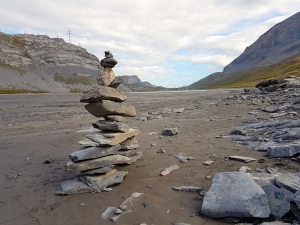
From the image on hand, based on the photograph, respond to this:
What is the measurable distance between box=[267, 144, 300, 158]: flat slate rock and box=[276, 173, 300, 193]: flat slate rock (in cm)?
244

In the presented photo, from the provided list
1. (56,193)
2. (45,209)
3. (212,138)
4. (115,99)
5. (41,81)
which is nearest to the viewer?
(45,209)

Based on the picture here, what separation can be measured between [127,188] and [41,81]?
165299 millimetres

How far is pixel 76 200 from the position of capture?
7621mm

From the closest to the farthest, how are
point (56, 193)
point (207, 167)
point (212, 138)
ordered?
point (56, 193) → point (207, 167) → point (212, 138)

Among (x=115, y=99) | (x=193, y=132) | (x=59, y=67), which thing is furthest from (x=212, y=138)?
(x=59, y=67)

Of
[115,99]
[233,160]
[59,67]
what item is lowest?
[233,160]

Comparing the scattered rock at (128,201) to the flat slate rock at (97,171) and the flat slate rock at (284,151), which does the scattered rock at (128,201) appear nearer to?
the flat slate rock at (97,171)

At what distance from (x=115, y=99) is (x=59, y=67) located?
19534 cm

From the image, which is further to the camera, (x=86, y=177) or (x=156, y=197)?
(x=86, y=177)

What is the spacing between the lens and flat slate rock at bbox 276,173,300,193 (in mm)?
6273

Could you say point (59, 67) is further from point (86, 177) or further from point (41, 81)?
point (86, 177)

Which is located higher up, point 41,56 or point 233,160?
point 41,56

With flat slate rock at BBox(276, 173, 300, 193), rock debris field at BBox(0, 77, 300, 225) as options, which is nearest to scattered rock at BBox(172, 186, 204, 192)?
rock debris field at BBox(0, 77, 300, 225)

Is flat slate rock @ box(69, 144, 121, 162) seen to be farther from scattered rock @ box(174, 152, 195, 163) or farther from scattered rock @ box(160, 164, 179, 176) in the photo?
scattered rock @ box(174, 152, 195, 163)
